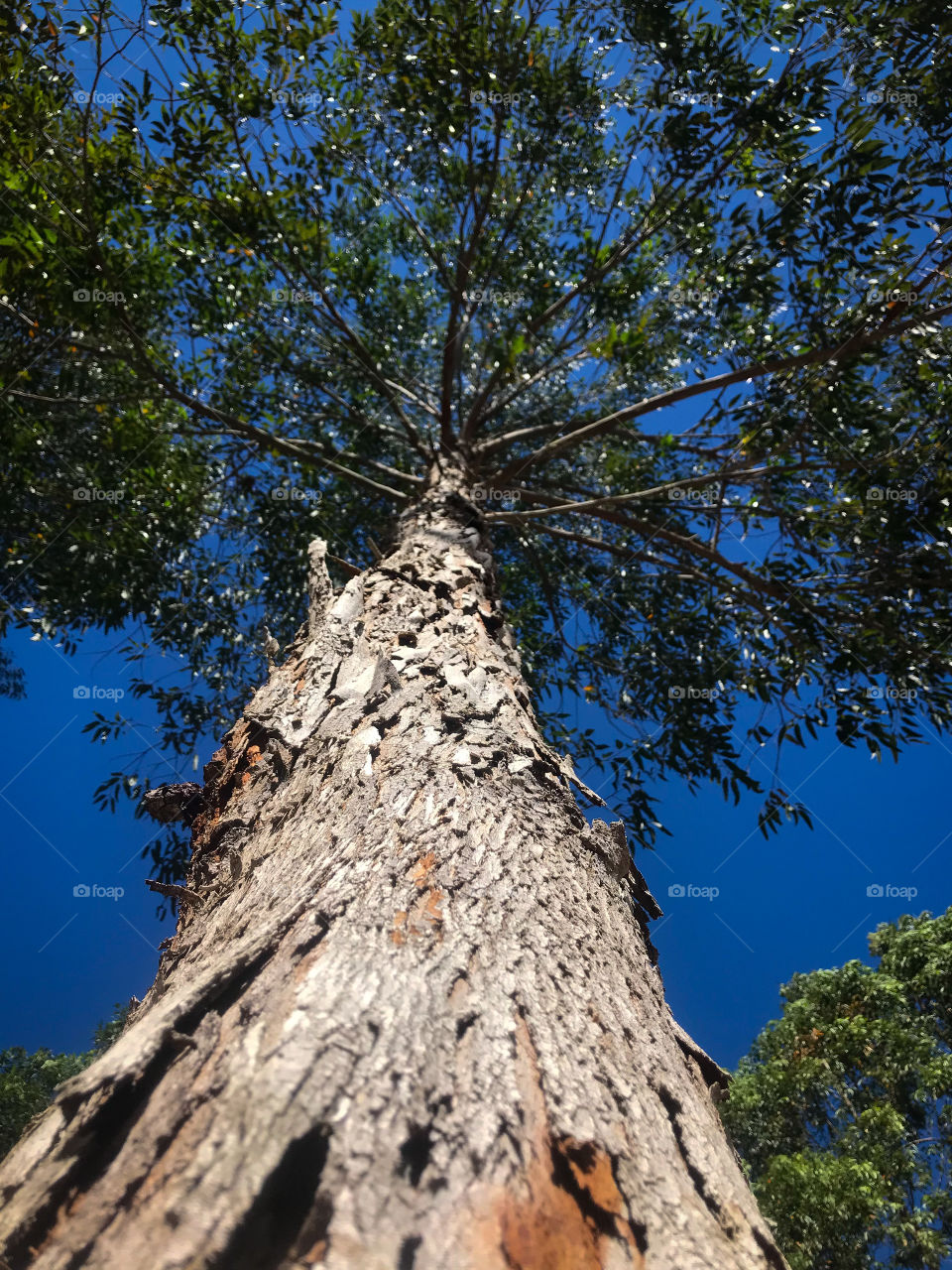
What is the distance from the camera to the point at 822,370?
4.80 m

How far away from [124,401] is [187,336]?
1210 mm

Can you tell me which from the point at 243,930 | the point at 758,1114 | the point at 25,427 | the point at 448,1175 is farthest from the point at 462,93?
the point at 758,1114

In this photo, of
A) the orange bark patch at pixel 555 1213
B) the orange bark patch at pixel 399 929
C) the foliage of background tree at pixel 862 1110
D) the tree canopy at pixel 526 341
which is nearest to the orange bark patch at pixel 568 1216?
the orange bark patch at pixel 555 1213

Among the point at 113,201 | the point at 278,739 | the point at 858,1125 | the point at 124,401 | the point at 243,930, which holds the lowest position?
the point at 243,930

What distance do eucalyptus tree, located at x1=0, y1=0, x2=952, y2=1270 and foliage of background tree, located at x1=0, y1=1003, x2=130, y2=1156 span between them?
9564 millimetres

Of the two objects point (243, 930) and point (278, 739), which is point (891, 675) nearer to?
point (278, 739)

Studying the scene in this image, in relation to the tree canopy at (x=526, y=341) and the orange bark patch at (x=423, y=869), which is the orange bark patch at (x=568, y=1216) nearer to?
the orange bark patch at (x=423, y=869)

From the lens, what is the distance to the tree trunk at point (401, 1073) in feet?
2.15

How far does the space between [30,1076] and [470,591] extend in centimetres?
1758

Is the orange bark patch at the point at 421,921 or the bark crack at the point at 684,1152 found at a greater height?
the orange bark patch at the point at 421,921

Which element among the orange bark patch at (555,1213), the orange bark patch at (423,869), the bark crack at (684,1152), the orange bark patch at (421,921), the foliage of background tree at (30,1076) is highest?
the orange bark patch at (423,869)

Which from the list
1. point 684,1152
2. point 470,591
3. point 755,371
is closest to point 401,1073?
point 684,1152

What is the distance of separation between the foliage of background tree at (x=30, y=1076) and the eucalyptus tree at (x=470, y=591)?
9564 mm

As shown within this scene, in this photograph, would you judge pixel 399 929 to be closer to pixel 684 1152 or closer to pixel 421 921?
pixel 421 921
